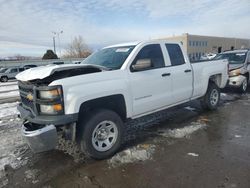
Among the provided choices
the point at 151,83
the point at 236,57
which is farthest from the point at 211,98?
the point at 236,57

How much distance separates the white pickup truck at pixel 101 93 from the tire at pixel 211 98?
4.42 feet

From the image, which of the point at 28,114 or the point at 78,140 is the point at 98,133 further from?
the point at 28,114

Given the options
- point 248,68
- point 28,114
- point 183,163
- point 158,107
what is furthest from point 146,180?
point 248,68

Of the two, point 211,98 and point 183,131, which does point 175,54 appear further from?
point 211,98

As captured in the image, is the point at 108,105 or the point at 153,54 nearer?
the point at 108,105

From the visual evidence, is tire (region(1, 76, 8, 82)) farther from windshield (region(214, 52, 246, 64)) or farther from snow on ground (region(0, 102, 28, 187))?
windshield (region(214, 52, 246, 64))

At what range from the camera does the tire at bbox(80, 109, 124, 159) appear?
359 cm

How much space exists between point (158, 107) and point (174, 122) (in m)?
1.17

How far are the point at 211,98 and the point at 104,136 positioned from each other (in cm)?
404

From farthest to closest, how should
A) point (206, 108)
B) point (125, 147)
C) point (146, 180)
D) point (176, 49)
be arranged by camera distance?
point (206, 108) < point (176, 49) < point (125, 147) < point (146, 180)

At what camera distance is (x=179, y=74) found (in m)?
5.12

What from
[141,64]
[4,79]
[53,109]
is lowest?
[4,79]

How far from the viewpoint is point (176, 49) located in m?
5.35

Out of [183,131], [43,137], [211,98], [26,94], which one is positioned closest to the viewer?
[43,137]
